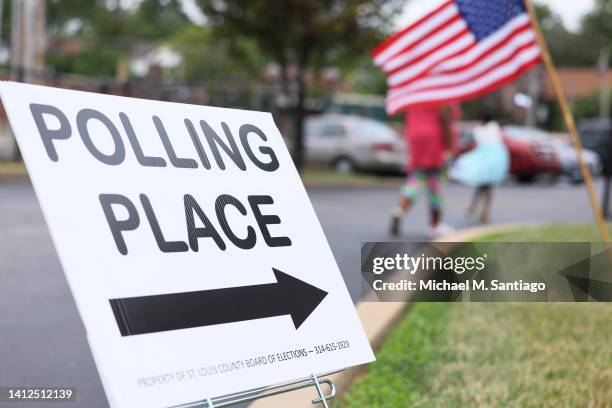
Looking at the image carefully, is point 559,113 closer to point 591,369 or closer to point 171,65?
point 171,65

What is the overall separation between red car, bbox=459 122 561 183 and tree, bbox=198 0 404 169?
420 centimetres

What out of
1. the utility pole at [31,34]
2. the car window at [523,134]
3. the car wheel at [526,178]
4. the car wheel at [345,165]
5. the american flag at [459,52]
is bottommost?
the american flag at [459,52]

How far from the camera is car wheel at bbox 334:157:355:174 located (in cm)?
2283

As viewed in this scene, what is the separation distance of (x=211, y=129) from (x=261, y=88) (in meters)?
19.8

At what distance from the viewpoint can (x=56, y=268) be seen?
6.76 meters

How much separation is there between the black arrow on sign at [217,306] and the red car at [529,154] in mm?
20884

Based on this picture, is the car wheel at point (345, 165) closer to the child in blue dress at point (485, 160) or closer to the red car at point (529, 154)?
the red car at point (529, 154)

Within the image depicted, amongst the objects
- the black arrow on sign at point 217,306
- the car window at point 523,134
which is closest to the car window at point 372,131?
the car window at point 523,134

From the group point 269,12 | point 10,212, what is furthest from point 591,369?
point 269,12

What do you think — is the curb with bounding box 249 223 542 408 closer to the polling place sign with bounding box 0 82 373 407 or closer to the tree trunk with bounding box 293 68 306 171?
the polling place sign with bounding box 0 82 373 407

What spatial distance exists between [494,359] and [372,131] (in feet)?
60.2

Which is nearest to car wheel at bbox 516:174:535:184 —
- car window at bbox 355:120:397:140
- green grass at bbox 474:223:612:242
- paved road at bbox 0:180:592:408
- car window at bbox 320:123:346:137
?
car window at bbox 355:120:397:140

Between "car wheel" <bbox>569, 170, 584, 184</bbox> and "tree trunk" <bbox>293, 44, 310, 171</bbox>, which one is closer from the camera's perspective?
"tree trunk" <bbox>293, 44, 310, 171</bbox>

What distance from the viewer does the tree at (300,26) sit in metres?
20.0
